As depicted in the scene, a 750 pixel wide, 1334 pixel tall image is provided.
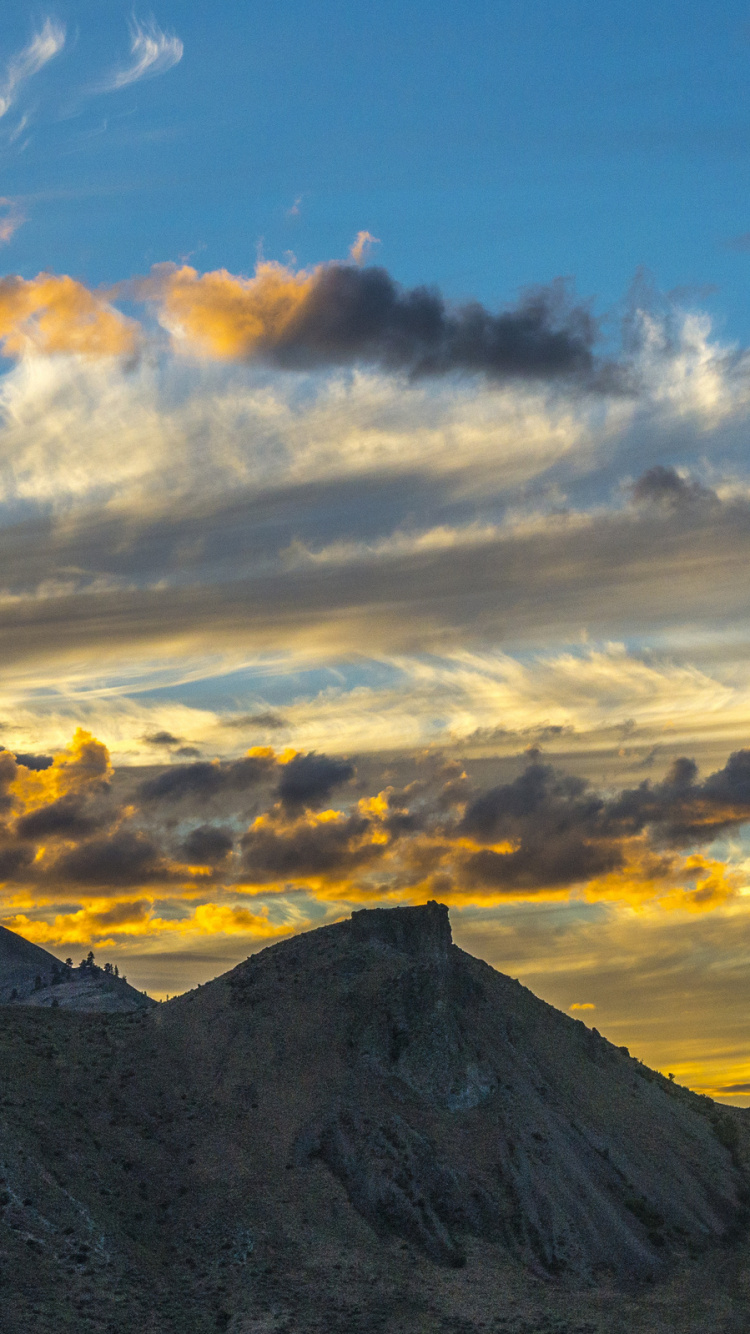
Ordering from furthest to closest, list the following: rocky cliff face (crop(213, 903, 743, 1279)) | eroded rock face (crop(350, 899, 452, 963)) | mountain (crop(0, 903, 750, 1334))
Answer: eroded rock face (crop(350, 899, 452, 963)) → rocky cliff face (crop(213, 903, 743, 1279)) → mountain (crop(0, 903, 750, 1334))

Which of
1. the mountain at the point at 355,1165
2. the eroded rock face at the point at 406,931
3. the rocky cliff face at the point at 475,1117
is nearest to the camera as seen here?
the mountain at the point at 355,1165

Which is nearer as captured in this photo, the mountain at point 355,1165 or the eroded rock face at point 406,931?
the mountain at point 355,1165

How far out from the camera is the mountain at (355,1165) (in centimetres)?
8769

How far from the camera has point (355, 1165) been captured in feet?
340

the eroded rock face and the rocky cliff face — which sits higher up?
the eroded rock face

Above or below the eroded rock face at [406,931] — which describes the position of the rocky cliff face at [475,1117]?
below

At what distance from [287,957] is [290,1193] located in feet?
105

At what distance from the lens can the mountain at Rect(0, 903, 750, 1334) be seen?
87.7m

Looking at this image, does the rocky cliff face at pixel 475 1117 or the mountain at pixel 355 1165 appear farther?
the rocky cliff face at pixel 475 1117

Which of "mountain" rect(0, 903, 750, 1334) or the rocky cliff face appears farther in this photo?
the rocky cliff face

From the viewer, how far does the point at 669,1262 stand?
360 ft

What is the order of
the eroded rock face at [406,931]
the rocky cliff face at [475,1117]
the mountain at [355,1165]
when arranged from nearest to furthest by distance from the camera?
the mountain at [355,1165] < the rocky cliff face at [475,1117] < the eroded rock face at [406,931]

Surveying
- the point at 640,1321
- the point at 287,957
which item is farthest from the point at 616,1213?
the point at 287,957

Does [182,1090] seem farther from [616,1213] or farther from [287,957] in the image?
[616,1213]
